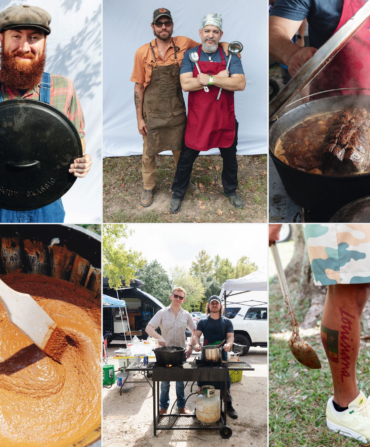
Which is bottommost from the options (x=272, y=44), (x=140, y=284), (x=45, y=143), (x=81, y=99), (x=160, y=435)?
(x=160, y=435)

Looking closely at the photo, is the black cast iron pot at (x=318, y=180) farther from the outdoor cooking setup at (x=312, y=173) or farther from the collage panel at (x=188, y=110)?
the collage panel at (x=188, y=110)

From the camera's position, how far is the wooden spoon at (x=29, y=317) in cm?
270

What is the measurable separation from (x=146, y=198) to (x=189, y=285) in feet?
2.19

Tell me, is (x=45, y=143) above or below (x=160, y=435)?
above

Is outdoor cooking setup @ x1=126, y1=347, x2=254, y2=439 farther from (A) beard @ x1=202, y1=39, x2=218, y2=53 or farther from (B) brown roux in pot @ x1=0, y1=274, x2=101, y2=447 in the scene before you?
(A) beard @ x1=202, y1=39, x2=218, y2=53

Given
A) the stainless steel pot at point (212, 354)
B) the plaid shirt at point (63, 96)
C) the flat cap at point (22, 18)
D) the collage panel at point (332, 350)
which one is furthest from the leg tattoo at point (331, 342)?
the flat cap at point (22, 18)

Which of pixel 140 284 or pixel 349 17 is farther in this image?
pixel 140 284

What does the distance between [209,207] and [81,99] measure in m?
1.15

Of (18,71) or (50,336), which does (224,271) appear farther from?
(18,71)

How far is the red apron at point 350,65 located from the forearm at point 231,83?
0.45 metres

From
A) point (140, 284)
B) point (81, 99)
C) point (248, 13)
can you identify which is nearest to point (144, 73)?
point (81, 99)

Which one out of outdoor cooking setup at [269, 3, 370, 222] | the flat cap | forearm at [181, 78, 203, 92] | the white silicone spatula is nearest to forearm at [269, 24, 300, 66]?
outdoor cooking setup at [269, 3, 370, 222]

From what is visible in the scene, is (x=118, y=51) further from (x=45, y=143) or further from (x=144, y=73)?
(x=45, y=143)

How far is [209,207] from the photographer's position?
284cm
